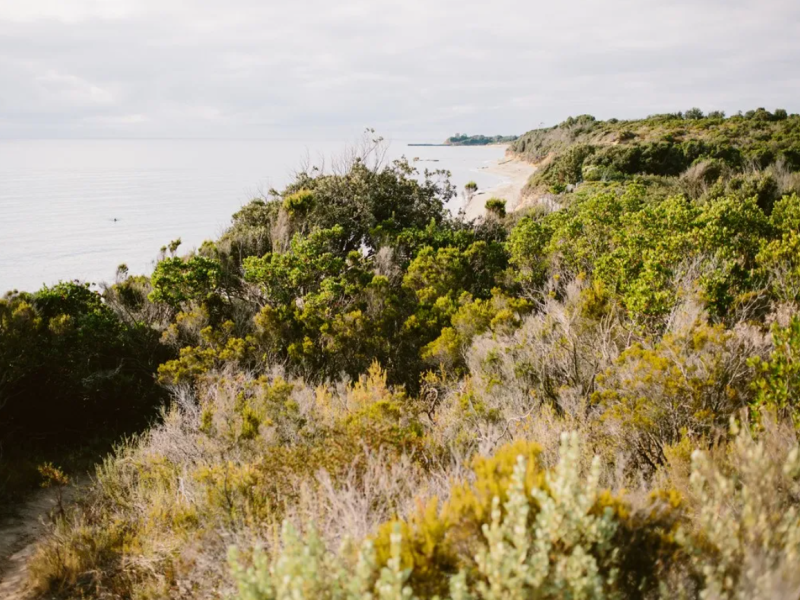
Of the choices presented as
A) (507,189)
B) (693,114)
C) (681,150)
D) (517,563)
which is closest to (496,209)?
(517,563)

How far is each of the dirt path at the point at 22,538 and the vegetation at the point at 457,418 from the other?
0.34 meters

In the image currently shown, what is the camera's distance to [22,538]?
6.27m

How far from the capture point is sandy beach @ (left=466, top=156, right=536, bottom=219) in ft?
109

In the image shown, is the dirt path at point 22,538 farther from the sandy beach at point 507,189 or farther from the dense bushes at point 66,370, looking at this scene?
the sandy beach at point 507,189

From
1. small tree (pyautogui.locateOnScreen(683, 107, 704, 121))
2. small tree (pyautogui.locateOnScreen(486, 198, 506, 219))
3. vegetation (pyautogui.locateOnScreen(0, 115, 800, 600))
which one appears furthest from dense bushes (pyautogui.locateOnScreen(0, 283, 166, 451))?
small tree (pyautogui.locateOnScreen(683, 107, 704, 121))

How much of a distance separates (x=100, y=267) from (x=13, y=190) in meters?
28.7

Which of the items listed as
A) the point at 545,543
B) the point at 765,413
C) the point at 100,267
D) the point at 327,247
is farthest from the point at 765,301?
the point at 100,267

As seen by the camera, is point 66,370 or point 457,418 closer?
point 457,418

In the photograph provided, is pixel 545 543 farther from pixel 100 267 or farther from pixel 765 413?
pixel 100 267

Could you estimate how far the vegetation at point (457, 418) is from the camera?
263 centimetres

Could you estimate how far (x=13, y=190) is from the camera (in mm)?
40406

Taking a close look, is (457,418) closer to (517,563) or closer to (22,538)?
(517,563)

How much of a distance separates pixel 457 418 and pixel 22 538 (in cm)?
567

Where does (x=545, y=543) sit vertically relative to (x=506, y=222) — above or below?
below
